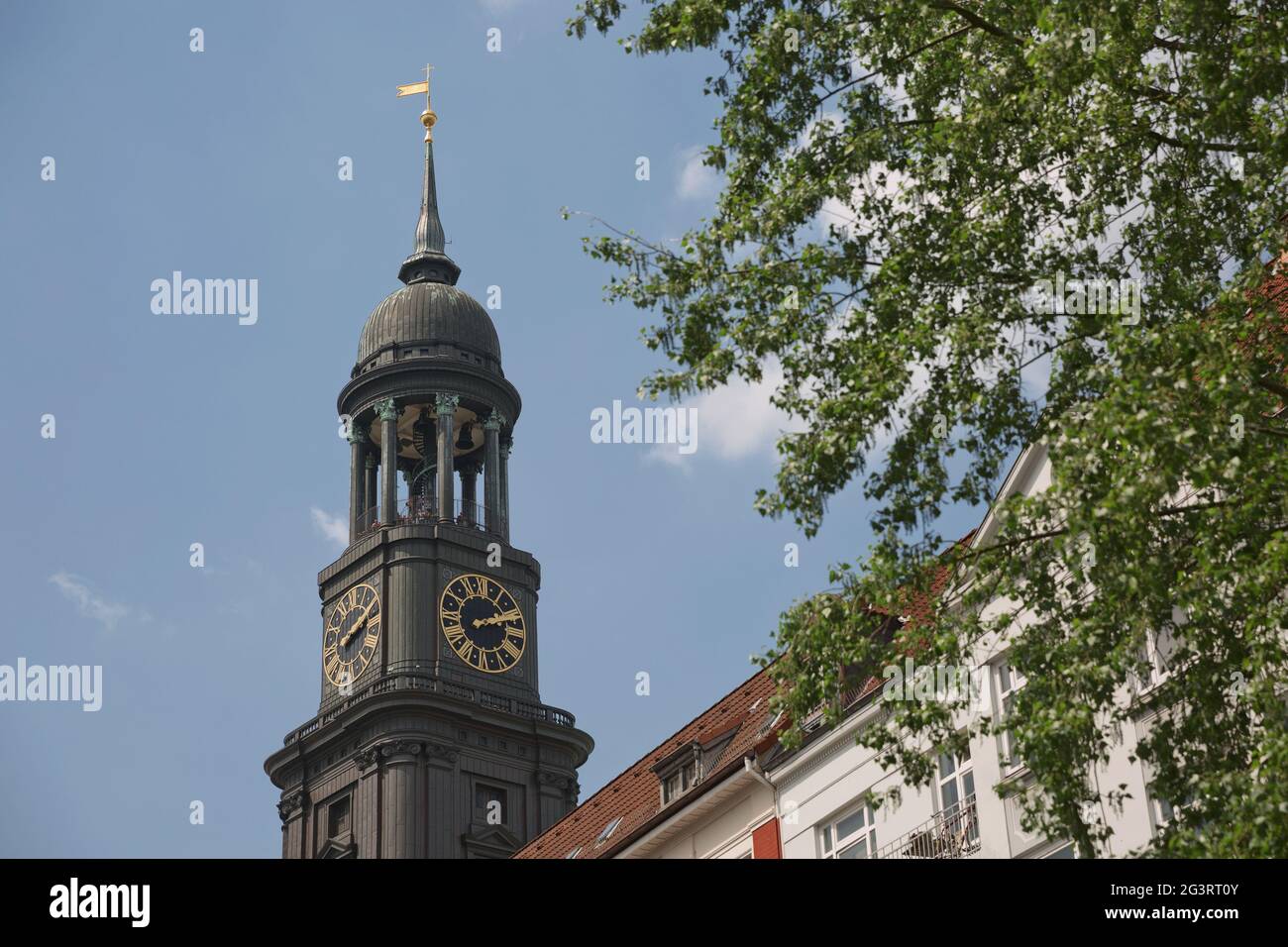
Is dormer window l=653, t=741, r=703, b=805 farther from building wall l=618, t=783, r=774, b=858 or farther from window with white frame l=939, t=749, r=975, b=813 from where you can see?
window with white frame l=939, t=749, r=975, b=813

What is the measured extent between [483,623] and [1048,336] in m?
57.3

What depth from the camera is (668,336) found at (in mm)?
25703

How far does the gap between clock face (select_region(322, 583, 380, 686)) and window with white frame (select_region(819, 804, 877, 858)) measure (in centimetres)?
4189

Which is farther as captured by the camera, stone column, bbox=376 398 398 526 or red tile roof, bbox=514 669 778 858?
stone column, bbox=376 398 398 526

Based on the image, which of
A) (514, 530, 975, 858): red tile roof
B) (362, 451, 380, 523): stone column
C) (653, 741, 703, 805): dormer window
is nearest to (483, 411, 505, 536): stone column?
(362, 451, 380, 523): stone column

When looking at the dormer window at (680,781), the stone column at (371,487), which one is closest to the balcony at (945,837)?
the dormer window at (680,781)

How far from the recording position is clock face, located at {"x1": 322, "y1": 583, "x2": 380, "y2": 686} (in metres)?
78.8

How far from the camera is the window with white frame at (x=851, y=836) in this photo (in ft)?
120

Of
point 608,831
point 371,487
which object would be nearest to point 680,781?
point 608,831

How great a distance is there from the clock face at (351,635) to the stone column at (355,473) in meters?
2.75

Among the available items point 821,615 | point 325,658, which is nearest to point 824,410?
point 821,615

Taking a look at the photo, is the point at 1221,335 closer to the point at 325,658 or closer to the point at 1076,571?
the point at 1076,571

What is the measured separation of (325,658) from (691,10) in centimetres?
5748
